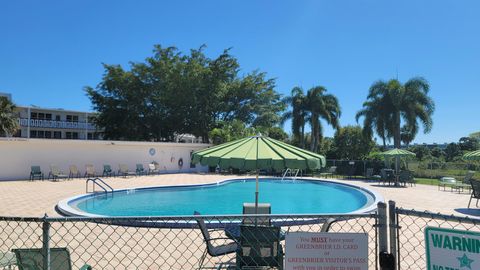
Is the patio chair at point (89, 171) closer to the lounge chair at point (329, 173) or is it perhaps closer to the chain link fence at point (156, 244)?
the chain link fence at point (156, 244)

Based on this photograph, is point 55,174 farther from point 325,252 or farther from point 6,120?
point 325,252

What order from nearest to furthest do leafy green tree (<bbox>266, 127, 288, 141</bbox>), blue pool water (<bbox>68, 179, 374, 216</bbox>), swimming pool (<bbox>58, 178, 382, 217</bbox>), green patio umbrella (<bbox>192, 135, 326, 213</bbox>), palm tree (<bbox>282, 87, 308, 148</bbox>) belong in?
green patio umbrella (<bbox>192, 135, 326, 213</bbox>), swimming pool (<bbox>58, 178, 382, 217</bbox>), blue pool water (<bbox>68, 179, 374, 216</bbox>), palm tree (<bbox>282, 87, 308, 148</bbox>), leafy green tree (<bbox>266, 127, 288, 141</bbox>)

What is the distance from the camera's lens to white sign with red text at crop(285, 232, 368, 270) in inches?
109

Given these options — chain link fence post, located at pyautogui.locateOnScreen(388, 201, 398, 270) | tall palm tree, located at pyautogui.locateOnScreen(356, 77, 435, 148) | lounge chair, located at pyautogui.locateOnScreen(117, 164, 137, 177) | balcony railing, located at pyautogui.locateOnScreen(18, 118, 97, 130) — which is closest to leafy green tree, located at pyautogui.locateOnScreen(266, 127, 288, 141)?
tall palm tree, located at pyautogui.locateOnScreen(356, 77, 435, 148)

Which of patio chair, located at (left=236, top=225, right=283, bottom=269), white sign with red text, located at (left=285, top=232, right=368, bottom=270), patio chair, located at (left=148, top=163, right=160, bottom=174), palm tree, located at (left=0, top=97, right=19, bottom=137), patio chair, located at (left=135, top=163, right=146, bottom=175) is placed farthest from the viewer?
patio chair, located at (left=148, top=163, right=160, bottom=174)

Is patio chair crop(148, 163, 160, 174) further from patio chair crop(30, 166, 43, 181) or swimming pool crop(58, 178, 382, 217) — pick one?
patio chair crop(30, 166, 43, 181)

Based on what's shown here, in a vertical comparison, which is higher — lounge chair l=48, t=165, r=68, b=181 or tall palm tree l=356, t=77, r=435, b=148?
tall palm tree l=356, t=77, r=435, b=148

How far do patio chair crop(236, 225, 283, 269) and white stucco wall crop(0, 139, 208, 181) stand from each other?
21417 mm

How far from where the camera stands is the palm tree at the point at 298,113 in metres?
33.8

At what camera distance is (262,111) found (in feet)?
135

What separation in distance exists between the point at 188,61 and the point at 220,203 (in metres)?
25.8

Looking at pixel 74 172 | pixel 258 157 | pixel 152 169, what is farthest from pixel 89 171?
pixel 258 157

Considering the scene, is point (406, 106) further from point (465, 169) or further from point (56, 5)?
point (56, 5)

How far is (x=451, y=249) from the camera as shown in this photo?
7.79ft
